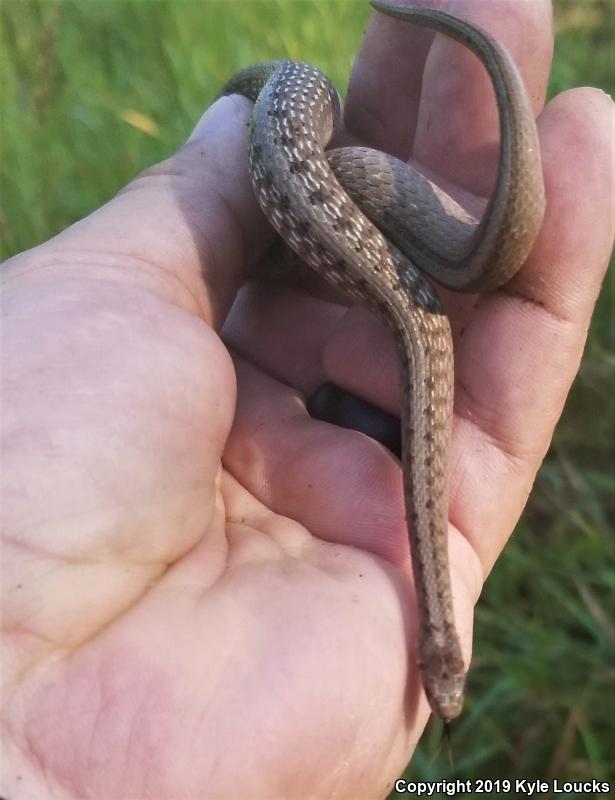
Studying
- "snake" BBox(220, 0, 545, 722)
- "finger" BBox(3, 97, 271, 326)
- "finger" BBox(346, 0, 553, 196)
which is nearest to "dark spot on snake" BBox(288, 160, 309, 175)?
"snake" BBox(220, 0, 545, 722)

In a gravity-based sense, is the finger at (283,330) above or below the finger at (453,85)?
below

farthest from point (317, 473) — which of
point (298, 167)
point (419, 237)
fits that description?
point (298, 167)

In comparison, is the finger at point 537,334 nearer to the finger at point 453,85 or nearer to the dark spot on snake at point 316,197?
the finger at point 453,85

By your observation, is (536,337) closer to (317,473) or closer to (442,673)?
(317,473)

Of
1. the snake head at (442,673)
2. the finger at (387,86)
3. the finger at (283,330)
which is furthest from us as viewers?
the finger at (283,330)

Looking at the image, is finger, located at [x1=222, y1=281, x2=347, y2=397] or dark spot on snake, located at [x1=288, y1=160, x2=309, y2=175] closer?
dark spot on snake, located at [x1=288, y1=160, x2=309, y2=175]

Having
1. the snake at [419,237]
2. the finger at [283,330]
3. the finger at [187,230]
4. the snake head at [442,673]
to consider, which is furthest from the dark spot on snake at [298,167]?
the snake head at [442,673]

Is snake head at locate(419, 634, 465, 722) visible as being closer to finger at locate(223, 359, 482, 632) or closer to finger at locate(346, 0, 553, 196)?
finger at locate(223, 359, 482, 632)
